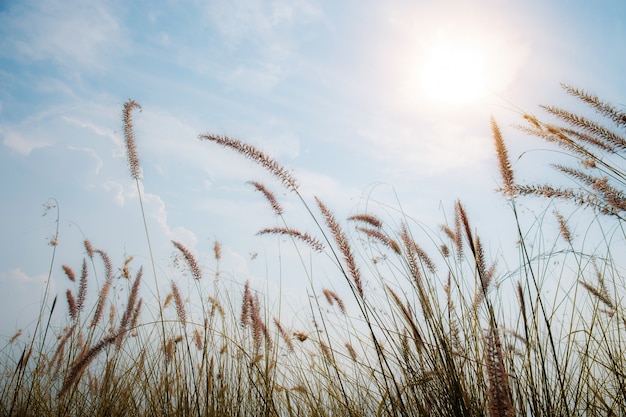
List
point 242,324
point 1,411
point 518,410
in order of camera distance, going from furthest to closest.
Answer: point 242,324, point 1,411, point 518,410

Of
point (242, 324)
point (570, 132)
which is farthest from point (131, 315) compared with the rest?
point (570, 132)

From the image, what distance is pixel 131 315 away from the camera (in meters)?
3.78

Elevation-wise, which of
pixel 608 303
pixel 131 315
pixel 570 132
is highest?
pixel 570 132

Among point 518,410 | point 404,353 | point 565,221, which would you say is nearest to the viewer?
point 518,410

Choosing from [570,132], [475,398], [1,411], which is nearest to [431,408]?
[475,398]

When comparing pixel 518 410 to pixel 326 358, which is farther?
pixel 326 358

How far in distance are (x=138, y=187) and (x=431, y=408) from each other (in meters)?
2.72

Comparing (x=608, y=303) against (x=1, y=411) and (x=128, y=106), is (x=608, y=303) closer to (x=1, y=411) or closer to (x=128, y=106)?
(x=128, y=106)

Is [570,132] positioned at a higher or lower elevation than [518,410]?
higher

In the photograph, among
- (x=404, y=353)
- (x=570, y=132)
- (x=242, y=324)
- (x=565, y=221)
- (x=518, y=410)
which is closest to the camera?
(x=518, y=410)

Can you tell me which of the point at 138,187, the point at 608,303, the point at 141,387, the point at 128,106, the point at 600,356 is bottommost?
the point at 600,356

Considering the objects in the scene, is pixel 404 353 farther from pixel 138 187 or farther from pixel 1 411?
pixel 1 411

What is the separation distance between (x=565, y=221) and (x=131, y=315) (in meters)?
3.88

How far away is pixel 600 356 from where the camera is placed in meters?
2.96
